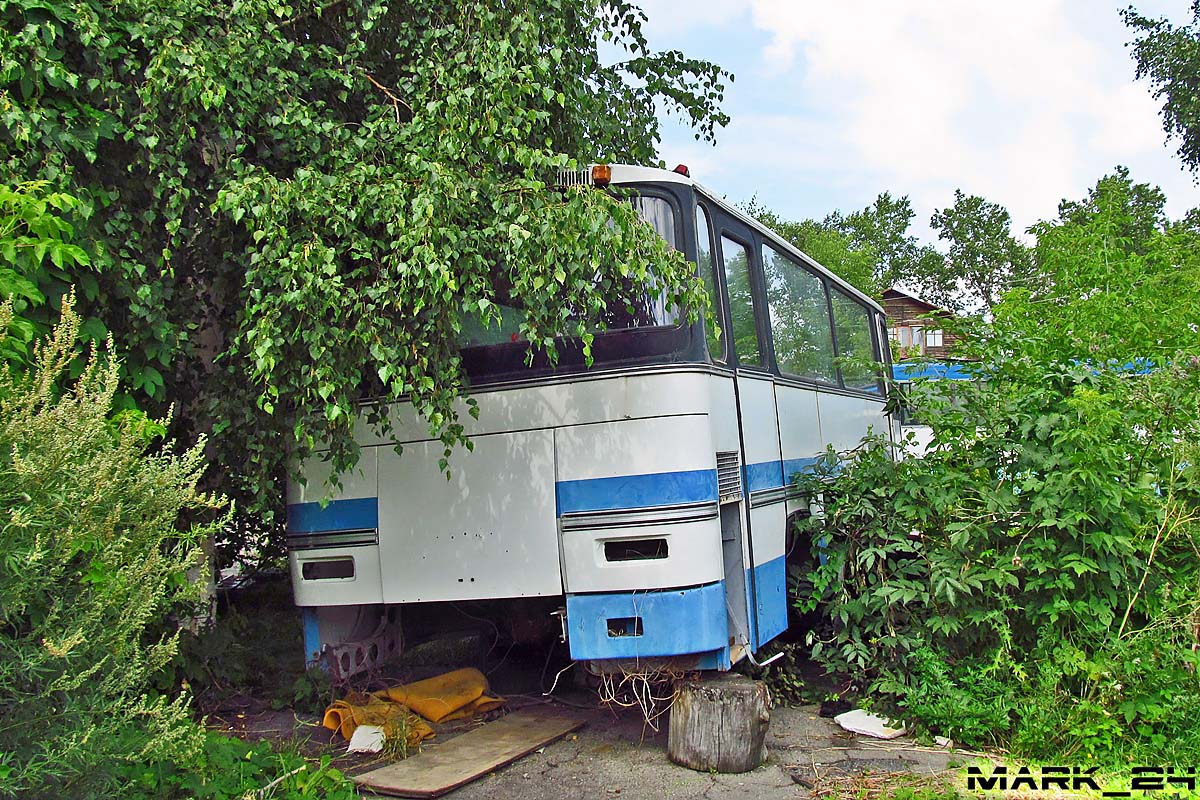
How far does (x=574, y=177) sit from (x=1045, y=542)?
3.44 metres

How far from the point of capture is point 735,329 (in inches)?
252

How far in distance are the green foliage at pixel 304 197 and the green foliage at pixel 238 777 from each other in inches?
54.6

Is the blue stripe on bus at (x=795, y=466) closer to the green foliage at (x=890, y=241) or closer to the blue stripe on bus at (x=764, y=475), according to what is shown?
the blue stripe on bus at (x=764, y=475)

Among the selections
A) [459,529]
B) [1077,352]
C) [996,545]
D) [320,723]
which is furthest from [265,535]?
[1077,352]

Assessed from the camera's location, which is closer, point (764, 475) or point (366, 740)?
point (366, 740)

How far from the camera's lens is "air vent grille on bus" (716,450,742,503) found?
5.75m

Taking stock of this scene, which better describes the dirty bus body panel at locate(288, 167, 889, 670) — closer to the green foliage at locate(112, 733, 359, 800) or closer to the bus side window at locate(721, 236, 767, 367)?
the bus side window at locate(721, 236, 767, 367)

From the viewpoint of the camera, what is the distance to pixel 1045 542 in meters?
5.88

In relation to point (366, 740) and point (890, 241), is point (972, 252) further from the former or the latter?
point (366, 740)

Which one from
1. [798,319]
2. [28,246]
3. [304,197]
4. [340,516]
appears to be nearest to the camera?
[28,246]

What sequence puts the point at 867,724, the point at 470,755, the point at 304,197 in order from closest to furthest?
the point at 304,197 < the point at 470,755 < the point at 867,724

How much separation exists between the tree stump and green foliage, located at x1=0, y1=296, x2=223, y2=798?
2.65 metres

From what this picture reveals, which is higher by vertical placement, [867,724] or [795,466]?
[795,466]

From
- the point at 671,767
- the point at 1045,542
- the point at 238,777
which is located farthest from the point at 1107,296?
the point at 238,777
